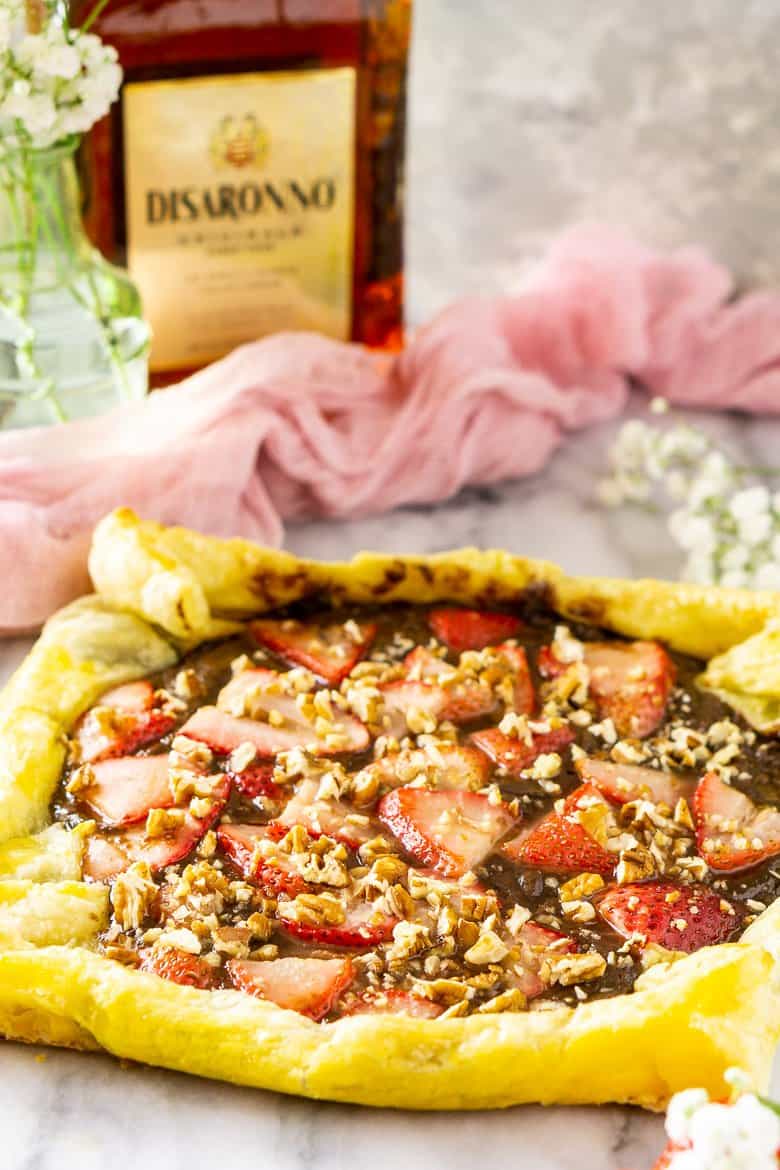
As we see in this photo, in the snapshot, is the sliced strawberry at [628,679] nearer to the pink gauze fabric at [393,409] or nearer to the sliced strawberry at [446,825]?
the sliced strawberry at [446,825]

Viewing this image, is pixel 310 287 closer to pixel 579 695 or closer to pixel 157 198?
pixel 157 198

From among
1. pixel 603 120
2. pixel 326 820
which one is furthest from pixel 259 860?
pixel 603 120

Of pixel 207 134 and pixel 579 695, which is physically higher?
pixel 207 134

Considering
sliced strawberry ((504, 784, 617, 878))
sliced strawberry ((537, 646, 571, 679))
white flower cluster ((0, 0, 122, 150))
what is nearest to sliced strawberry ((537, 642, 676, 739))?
sliced strawberry ((537, 646, 571, 679))

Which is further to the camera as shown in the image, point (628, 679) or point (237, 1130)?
point (628, 679)

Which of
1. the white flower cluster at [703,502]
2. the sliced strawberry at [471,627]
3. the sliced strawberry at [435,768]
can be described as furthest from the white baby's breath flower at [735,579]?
the sliced strawberry at [435,768]

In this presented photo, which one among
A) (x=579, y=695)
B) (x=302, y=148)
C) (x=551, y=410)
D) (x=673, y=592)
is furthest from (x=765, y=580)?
(x=302, y=148)

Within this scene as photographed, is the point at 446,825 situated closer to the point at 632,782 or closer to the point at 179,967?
the point at 632,782
